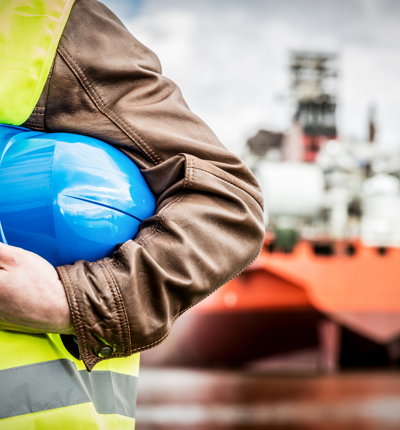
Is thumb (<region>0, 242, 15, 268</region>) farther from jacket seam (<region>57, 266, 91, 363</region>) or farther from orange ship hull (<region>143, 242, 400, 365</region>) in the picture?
orange ship hull (<region>143, 242, 400, 365</region>)

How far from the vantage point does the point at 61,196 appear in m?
0.76

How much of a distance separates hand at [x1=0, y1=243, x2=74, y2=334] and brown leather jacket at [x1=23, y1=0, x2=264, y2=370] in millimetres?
19

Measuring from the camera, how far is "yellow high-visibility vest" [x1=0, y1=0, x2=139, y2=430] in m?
0.74

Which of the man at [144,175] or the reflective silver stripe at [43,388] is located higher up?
the man at [144,175]

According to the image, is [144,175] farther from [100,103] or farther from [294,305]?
[294,305]

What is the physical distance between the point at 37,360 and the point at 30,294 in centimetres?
13

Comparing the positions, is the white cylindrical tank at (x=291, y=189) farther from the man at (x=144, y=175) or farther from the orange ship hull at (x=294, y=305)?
the man at (x=144, y=175)

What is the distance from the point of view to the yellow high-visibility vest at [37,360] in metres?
0.74

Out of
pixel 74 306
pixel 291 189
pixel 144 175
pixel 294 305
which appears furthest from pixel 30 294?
pixel 291 189

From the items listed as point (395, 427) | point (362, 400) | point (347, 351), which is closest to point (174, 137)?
point (395, 427)

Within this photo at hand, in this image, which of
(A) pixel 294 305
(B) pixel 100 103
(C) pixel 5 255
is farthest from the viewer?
(A) pixel 294 305

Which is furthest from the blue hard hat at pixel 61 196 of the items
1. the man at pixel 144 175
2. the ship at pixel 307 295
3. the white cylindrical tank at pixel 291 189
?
the white cylindrical tank at pixel 291 189

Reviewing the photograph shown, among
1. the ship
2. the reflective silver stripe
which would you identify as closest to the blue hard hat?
the reflective silver stripe

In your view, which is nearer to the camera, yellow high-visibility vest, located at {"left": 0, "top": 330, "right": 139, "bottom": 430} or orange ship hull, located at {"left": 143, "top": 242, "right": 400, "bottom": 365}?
yellow high-visibility vest, located at {"left": 0, "top": 330, "right": 139, "bottom": 430}
